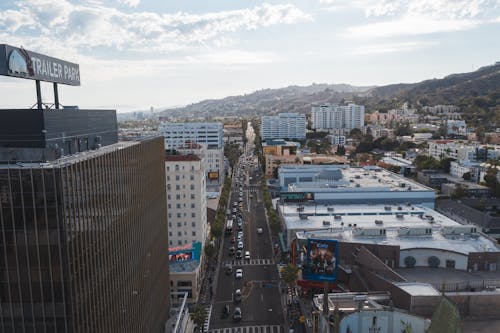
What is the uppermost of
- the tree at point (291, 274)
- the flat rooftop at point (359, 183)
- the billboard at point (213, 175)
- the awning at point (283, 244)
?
the flat rooftop at point (359, 183)

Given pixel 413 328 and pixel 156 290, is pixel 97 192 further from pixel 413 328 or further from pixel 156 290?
pixel 413 328

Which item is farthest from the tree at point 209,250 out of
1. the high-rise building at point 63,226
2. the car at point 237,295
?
the high-rise building at point 63,226

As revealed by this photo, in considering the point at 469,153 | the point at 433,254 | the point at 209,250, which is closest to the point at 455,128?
the point at 469,153

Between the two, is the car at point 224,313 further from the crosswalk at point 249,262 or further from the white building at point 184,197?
the white building at point 184,197

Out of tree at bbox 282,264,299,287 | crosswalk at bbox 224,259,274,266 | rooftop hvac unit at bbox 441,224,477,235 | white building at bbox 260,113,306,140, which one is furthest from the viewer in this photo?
white building at bbox 260,113,306,140

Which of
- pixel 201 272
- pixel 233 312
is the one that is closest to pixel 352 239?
pixel 233 312

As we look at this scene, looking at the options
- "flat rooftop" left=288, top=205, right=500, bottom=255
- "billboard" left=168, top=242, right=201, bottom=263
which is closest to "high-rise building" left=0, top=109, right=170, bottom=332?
"billboard" left=168, top=242, right=201, bottom=263

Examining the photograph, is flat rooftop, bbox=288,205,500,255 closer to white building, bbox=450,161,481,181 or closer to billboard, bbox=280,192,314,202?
billboard, bbox=280,192,314,202
